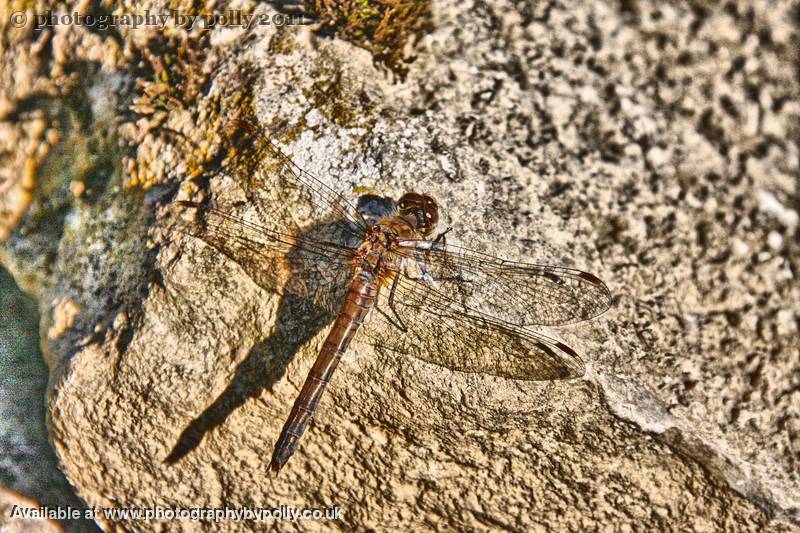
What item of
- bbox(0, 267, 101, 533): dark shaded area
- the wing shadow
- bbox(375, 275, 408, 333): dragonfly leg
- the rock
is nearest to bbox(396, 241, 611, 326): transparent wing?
bbox(375, 275, 408, 333): dragonfly leg

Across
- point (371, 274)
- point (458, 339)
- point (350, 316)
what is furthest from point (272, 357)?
point (458, 339)

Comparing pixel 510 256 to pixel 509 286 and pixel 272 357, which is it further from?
pixel 272 357

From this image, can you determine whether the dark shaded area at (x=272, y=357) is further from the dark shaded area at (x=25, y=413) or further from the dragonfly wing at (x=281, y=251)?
the dark shaded area at (x=25, y=413)

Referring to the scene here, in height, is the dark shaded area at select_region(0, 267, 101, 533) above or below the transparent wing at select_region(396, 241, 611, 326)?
below

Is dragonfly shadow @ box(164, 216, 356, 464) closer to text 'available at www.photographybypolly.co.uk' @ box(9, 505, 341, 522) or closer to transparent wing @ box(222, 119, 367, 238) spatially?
transparent wing @ box(222, 119, 367, 238)

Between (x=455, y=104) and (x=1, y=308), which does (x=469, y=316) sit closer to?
(x=455, y=104)

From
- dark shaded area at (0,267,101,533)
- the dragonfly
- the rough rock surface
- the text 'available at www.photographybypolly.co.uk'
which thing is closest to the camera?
the rough rock surface
